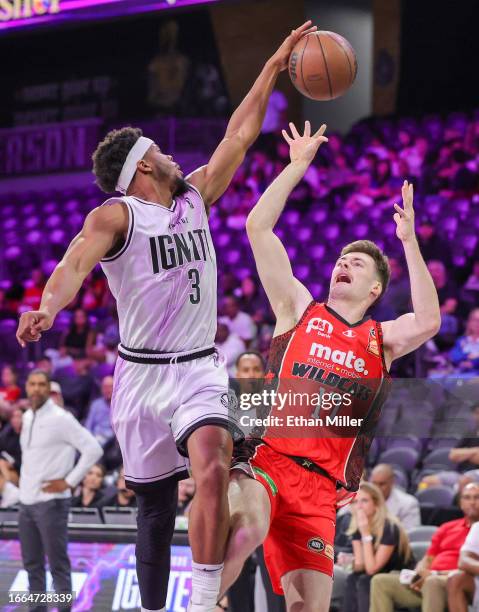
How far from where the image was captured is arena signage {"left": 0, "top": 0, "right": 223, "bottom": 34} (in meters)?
9.80

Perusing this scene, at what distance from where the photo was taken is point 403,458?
7.83 metres

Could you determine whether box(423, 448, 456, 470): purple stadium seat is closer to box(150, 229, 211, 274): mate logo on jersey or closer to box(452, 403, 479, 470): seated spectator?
box(452, 403, 479, 470): seated spectator

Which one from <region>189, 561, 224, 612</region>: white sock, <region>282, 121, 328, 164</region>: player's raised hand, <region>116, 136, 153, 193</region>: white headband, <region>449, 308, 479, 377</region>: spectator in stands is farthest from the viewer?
<region>449, 308, 479, 377</region>: spectator in stands

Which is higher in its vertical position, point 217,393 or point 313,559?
point 217,393

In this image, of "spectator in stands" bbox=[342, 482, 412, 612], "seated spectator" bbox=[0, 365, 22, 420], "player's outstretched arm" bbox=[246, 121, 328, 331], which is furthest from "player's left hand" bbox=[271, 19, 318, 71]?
"seated spectator" bbox=[0, 365, 22, 420]

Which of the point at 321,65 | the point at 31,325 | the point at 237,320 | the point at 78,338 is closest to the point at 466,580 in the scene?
the point at 321,65

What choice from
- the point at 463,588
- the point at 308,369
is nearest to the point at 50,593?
the point at 463,588

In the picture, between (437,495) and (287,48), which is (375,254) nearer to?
(287,48)

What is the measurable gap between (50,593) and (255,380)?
201cm

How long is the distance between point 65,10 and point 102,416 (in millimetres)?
4321

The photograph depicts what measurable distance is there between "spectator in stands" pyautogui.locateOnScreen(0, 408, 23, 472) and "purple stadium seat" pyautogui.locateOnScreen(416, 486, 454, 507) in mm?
3654

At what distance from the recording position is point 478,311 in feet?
28.5

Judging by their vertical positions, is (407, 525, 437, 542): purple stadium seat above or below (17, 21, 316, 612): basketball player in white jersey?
below

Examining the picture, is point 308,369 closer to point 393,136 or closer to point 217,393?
point 217,393
